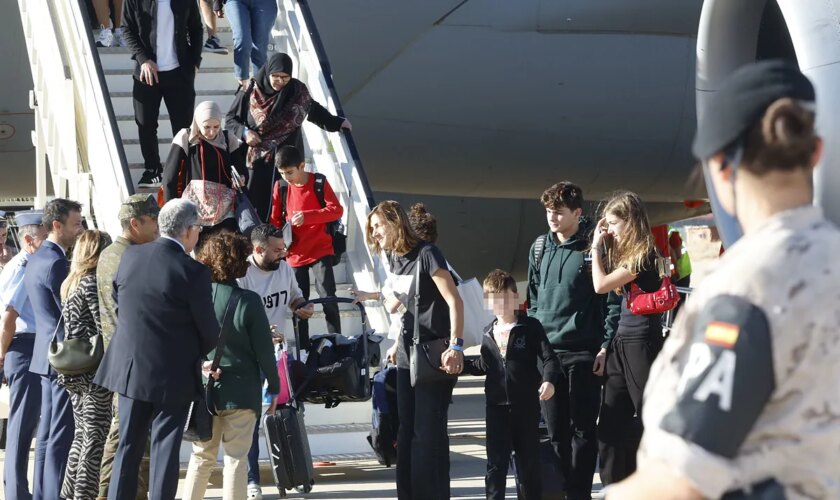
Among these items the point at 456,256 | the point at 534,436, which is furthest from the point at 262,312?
the point at 456,256

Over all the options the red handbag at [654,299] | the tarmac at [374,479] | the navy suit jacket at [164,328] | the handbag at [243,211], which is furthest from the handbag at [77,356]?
the red handbag at [654,299]

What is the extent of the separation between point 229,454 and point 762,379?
3.50 metres

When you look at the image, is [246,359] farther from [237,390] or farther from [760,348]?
[760,348]

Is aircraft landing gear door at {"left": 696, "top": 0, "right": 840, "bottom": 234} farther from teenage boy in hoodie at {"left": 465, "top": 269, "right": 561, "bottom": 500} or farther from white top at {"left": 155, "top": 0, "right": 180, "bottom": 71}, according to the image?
white top at {"left": 155, "top": 0, "right": 180, "bottom": 71}

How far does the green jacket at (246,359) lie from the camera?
185 inches

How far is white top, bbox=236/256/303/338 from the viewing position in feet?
19.0

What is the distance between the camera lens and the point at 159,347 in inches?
175

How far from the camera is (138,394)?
4430mm

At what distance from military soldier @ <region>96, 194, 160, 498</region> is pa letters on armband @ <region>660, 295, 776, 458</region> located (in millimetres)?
3565

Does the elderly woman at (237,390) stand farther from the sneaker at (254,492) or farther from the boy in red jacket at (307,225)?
the boy in red jacket at (307,225)

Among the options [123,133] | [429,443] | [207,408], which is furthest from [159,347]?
[123,133]

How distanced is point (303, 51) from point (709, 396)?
6.75m

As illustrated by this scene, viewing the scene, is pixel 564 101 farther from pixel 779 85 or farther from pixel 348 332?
pixel 779 85

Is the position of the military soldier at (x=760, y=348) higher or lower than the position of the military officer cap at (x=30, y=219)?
lower
